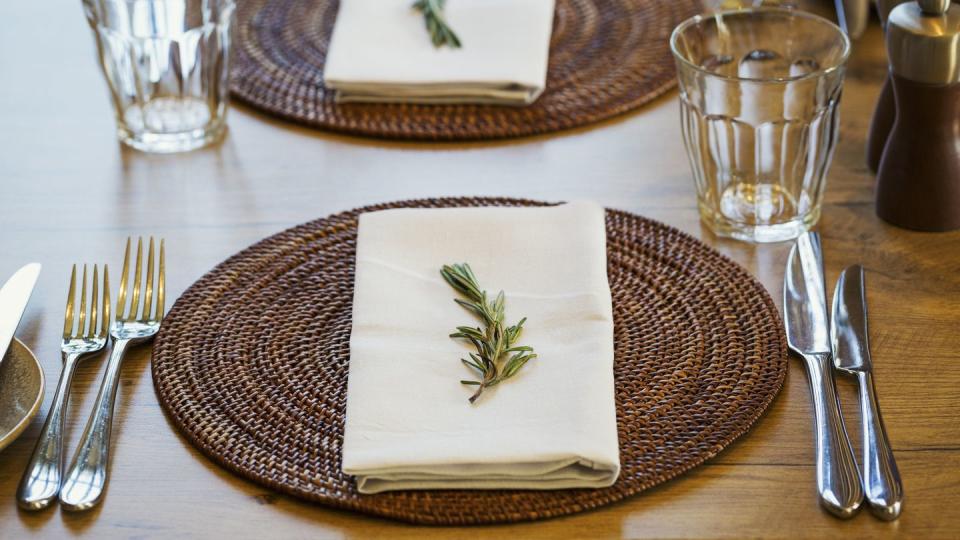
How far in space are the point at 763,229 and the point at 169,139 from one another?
0.61 m

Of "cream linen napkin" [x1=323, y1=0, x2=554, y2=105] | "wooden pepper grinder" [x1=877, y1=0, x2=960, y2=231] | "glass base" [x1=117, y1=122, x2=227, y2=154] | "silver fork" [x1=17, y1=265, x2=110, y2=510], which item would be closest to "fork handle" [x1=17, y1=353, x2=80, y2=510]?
"silver fork" [x1=17, y1=265, x2=110, y2=510]

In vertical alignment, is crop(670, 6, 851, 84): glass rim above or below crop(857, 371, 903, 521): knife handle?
above

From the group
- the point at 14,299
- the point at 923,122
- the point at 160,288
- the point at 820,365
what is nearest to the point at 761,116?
the point at 923,122

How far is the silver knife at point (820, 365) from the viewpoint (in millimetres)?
735

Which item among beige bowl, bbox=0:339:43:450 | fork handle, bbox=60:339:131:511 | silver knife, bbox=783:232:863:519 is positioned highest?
silver knife, bbox=783:232:863:519

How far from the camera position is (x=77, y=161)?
1184 millimetres

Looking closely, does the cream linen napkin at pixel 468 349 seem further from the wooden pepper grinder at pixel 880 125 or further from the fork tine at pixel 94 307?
the wooden pepper grinder at pixel 880 125

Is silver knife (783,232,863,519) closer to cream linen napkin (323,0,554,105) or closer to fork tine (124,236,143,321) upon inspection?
cream linen napkin (323,0,554,105)

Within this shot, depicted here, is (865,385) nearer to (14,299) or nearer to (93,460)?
(93,460)

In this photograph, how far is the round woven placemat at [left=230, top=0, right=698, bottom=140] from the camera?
120 cm

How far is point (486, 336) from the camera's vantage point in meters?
0.84

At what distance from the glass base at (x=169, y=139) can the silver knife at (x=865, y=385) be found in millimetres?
650

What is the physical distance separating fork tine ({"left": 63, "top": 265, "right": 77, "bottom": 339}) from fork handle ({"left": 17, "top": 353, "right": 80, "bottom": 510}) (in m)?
0.09

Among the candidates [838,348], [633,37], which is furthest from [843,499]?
[633,37]
